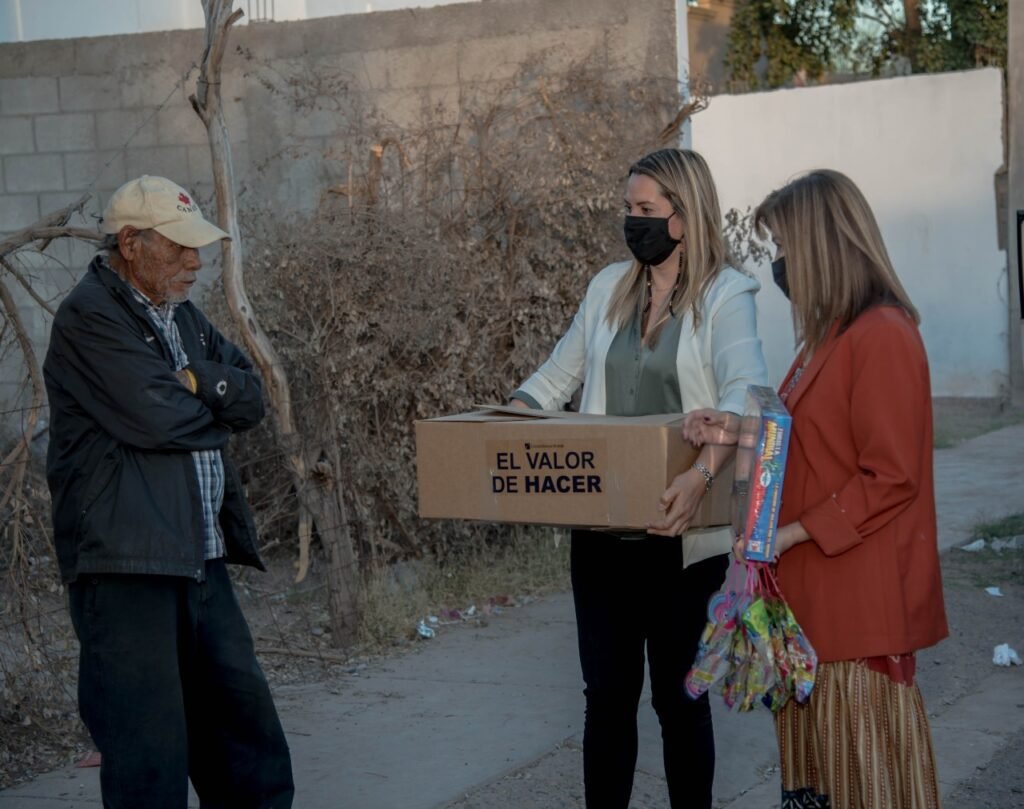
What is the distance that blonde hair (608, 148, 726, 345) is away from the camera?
3.73 m

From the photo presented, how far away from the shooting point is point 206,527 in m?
3.62

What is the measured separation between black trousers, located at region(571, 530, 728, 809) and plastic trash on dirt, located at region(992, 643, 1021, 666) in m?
2.96

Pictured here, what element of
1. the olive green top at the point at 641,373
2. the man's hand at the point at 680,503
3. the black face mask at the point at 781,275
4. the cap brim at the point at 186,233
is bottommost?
the man's hand at the point at 680,503

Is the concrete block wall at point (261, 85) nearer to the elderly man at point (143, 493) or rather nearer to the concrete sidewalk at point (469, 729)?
the concrete sidewalk at point (469, 729)

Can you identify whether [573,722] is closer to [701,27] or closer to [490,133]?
[490,133]

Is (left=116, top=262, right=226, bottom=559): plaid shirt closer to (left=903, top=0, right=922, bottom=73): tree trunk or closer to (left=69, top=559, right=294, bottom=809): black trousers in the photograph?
(left=69, top=559, right=294, bottom=809): black trousers

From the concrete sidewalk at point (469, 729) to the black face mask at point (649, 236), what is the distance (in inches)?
77.3

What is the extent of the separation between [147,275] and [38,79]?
288 inches

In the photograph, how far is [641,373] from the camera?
3.75 metres

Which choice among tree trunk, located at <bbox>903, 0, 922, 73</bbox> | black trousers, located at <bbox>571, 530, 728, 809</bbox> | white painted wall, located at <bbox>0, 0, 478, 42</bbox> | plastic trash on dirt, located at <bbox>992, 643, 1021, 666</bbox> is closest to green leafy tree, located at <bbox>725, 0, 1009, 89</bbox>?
tree trunk, located at <bbox>903, 0, 922, 73</bbox>

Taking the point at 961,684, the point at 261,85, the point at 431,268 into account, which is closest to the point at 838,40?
the point at 261,85

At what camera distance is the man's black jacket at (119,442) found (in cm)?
336

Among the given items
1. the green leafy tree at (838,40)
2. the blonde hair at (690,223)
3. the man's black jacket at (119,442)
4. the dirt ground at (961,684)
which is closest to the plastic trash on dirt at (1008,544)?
the dirt ground at (961,684)

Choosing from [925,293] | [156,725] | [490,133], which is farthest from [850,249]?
[925,293]
